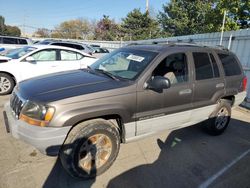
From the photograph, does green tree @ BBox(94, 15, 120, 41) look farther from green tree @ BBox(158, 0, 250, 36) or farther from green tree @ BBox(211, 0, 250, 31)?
green tree @ BBox(211, 0, 250, 31)

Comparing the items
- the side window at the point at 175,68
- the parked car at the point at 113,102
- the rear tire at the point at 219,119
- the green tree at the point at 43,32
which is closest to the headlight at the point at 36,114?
the parked car at the point at 113,102

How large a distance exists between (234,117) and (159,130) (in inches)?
141

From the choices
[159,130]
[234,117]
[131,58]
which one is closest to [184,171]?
[159,130]

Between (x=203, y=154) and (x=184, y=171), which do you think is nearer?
(x=184, y=171)

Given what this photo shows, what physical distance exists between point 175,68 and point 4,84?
5314 mm

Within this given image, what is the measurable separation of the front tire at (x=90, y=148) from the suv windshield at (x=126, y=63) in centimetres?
88

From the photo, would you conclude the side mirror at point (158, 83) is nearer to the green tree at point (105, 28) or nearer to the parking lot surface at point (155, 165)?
the parking lot surface at point (155, 165)

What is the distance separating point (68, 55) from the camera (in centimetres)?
725

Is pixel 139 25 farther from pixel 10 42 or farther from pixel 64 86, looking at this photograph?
pixel 64 86

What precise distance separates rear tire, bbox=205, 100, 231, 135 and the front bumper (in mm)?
3044

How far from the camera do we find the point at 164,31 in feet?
96.2

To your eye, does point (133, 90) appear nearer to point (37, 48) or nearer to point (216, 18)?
point (37, 48)

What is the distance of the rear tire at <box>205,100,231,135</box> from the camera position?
13.7 feet

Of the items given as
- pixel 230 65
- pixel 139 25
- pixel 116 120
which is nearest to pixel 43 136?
pixel 116 120
